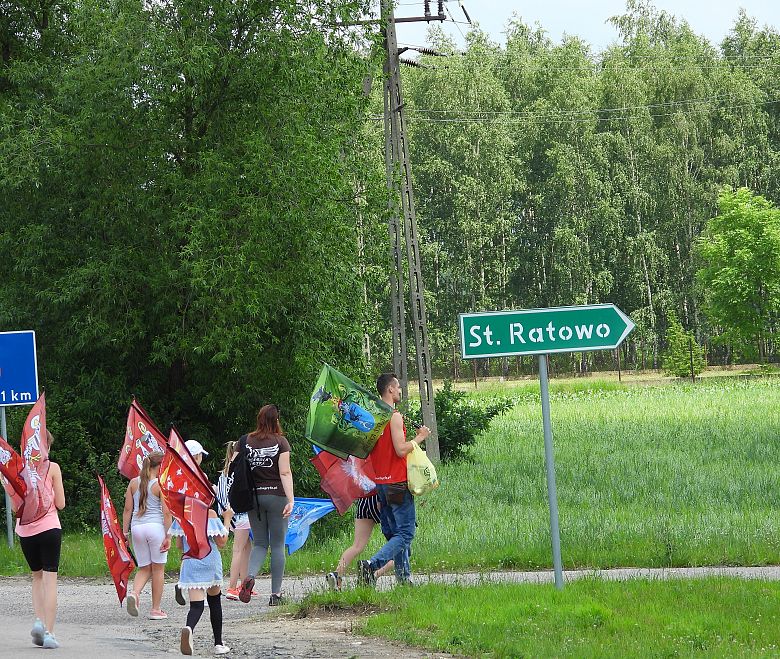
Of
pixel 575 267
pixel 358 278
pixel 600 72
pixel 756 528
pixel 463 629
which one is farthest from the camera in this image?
pixel 600 72

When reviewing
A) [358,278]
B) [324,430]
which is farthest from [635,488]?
[324,430]

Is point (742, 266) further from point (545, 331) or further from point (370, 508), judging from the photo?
point (545, 331)

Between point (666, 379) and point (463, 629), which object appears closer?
point (463, 629)

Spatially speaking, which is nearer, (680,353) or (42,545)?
(42,545)

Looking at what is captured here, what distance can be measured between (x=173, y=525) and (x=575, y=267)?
202ft

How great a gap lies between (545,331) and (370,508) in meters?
2.47

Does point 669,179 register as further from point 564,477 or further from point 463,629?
point 463,629

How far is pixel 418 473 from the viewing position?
33.7 feet

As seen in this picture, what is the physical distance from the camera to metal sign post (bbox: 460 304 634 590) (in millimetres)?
9500

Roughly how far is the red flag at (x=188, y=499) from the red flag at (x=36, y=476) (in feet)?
3.87

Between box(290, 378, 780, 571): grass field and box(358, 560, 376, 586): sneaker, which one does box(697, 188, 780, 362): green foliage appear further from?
box(358, 560, 376, 586): sneaker

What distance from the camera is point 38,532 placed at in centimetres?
895

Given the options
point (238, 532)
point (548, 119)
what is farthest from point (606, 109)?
point (238, 532)

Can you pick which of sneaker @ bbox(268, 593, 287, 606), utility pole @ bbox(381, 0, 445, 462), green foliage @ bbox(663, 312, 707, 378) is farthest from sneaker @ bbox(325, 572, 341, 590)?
green foliage @ bbox(663, 312, 707, 378)
